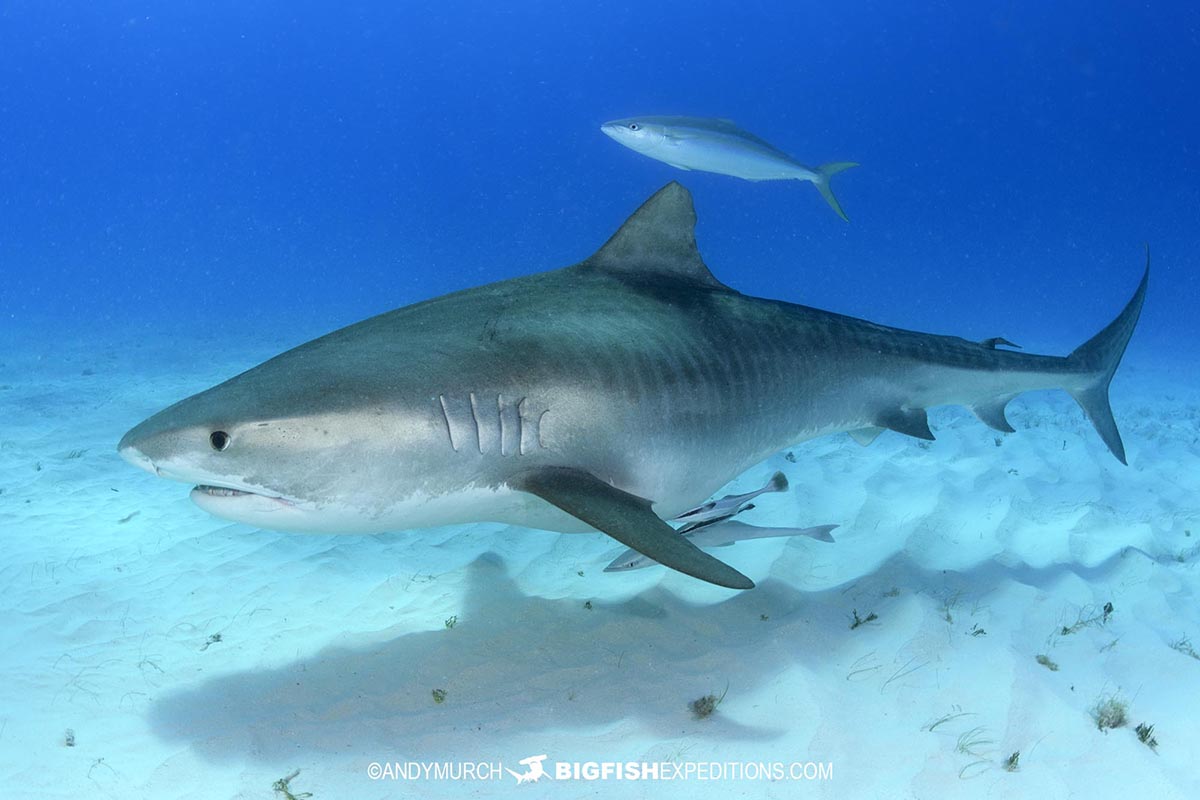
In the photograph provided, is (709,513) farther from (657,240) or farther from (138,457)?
(138,457)

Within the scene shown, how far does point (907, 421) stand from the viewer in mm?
4578

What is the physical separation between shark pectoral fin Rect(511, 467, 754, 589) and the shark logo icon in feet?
3.07

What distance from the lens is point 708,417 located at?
11.8ft

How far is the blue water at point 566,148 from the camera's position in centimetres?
7446

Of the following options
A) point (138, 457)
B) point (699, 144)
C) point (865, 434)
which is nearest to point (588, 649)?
point (138, 457)

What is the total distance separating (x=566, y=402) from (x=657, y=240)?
1.52m

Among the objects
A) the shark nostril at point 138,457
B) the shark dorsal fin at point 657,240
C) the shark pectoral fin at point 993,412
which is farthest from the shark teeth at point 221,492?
the shark pectoral fin at point 993,412

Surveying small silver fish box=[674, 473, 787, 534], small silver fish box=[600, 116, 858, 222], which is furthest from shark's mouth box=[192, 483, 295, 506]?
small silver fish box=[600, 116, 858, 222]

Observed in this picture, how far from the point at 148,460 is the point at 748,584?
2106 millimetres

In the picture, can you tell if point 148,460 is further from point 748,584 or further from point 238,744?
point 748,584

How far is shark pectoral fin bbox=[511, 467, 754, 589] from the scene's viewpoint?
225 centimetres

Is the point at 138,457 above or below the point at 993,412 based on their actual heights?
above

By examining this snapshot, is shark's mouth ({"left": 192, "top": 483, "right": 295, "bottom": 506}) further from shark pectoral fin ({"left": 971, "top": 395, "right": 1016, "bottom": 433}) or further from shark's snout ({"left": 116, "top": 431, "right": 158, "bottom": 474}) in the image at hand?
shark pectoral fin ({"left": 971, "top": 395, "right": 1016, "bottom": 433})

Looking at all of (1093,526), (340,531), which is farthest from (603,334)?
(1093,526)
